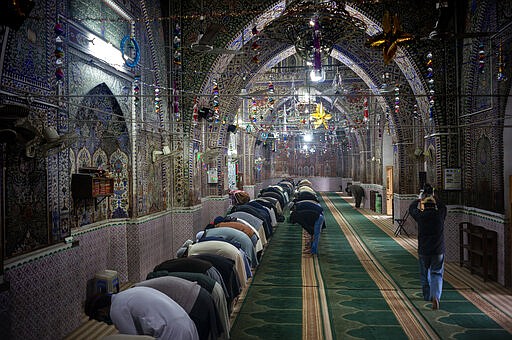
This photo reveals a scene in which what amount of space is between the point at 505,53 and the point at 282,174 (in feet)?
99.0

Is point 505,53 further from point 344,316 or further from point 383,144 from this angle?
point 383,144

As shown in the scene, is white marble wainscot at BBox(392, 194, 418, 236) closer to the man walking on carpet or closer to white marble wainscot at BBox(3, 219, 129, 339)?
the man walking on carpet

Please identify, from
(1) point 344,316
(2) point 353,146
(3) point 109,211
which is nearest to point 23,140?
(3) point 109,211

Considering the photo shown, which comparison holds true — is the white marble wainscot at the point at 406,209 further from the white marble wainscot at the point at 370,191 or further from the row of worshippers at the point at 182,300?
the row of worshippers at the point at 182,300

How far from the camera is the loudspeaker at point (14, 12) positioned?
3.71 m

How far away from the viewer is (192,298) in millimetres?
3666

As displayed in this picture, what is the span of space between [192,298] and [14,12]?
2.75m

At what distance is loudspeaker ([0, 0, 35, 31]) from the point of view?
12.2 feet

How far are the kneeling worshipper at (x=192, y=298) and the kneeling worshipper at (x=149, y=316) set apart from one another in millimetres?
335

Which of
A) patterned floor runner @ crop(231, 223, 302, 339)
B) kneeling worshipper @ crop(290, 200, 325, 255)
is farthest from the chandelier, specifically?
patterned floor runner @ crop(231, 223, 302, 339)

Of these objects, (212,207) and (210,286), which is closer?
(210,286)

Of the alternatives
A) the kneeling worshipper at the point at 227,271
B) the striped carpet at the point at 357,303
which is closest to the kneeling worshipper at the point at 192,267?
the kneeling worshipper at the point at 227,271

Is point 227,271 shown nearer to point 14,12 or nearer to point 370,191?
point 14,12

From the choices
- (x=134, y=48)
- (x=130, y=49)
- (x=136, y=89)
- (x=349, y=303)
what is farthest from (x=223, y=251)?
(x=130, y=49)
